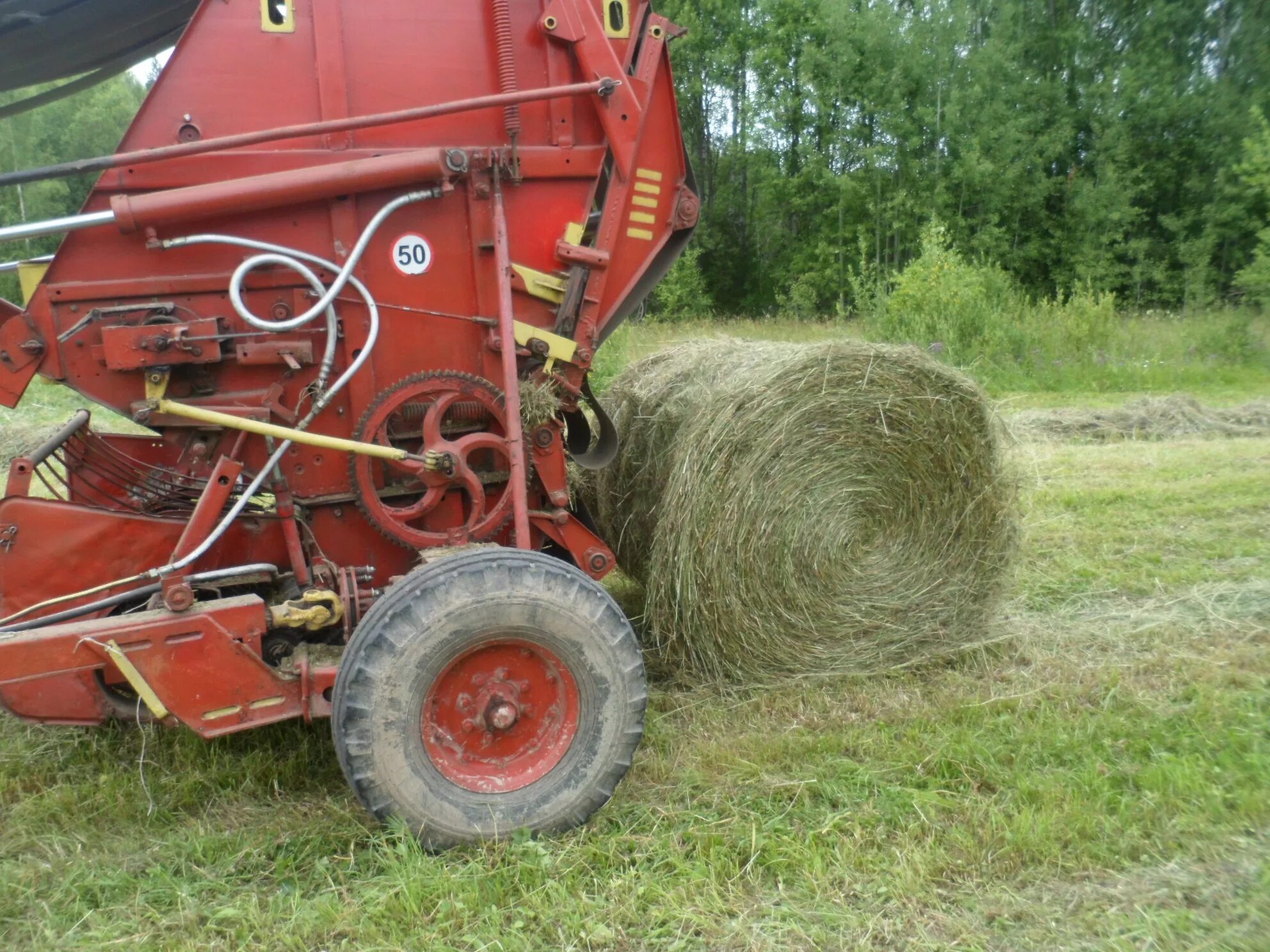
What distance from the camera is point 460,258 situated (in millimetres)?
3729

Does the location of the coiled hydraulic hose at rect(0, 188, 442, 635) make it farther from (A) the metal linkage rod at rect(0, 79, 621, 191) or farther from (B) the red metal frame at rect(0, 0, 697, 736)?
(A) the metal linkage rod at rect(0, 79, 621, 191)

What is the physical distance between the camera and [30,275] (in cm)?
349

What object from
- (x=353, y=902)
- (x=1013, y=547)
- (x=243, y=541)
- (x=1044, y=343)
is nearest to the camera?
(x=353, y=902)

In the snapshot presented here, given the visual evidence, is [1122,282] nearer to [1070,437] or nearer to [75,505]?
[1070,437]

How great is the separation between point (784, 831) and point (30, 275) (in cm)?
319

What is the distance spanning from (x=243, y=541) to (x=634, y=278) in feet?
5.86

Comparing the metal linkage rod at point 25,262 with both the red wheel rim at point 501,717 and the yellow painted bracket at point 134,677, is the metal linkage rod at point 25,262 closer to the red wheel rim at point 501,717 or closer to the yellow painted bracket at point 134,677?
the yellow painted bracket at point 134,677

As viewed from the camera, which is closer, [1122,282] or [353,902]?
[353,902]

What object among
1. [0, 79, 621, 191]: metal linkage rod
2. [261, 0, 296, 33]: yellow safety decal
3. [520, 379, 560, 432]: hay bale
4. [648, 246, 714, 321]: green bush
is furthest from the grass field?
[648, 246, 714, 321]: green bush

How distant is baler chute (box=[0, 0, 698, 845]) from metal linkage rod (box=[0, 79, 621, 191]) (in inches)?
0.7

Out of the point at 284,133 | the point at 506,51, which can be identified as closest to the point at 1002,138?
the point at 506,51

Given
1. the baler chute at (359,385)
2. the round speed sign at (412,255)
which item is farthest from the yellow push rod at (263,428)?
the round speed sign at (412,255)

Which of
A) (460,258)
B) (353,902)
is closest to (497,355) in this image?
(460,258)

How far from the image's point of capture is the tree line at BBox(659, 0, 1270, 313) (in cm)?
2400
